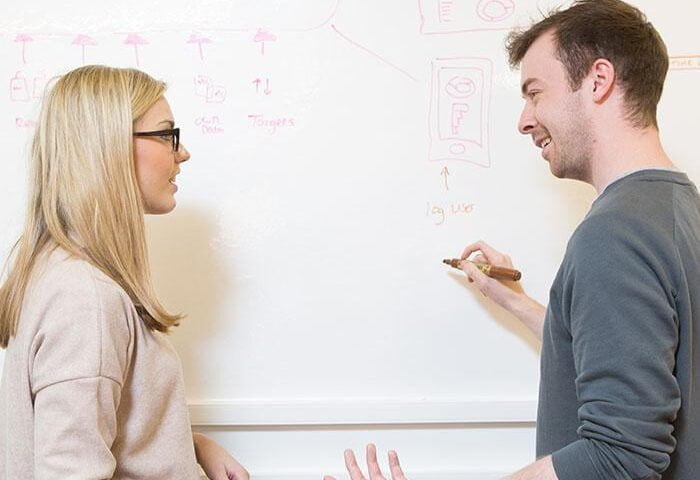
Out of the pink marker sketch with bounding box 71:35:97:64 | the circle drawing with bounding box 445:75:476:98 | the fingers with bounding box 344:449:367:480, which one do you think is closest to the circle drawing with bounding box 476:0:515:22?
the circle drawing with bounding box 445:75:476:98

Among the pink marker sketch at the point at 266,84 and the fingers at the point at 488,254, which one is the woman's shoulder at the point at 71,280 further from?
the fingers at the point at 488,254

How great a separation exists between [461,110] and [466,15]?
0.18 metres

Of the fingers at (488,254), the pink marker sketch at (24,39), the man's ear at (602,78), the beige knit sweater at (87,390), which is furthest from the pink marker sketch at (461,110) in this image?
the pink marker sketch at (24,39)

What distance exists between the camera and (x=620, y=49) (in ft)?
3.23

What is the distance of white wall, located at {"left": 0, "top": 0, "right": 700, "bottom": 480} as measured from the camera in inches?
54.7

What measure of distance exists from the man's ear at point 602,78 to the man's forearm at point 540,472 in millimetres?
472

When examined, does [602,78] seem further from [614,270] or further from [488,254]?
[488,254]

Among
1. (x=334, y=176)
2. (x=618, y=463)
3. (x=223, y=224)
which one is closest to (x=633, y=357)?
(x=618, y=463)

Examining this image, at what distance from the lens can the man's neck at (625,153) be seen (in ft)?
3.18

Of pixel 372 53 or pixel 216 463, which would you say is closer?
pixel 216 463

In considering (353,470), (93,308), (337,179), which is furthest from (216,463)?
(337,179)

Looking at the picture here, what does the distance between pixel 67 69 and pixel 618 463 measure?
115cm

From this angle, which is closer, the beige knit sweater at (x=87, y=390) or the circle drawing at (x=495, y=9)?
the beige knit sweater at (x=87, y=390)

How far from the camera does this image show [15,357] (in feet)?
3.25
